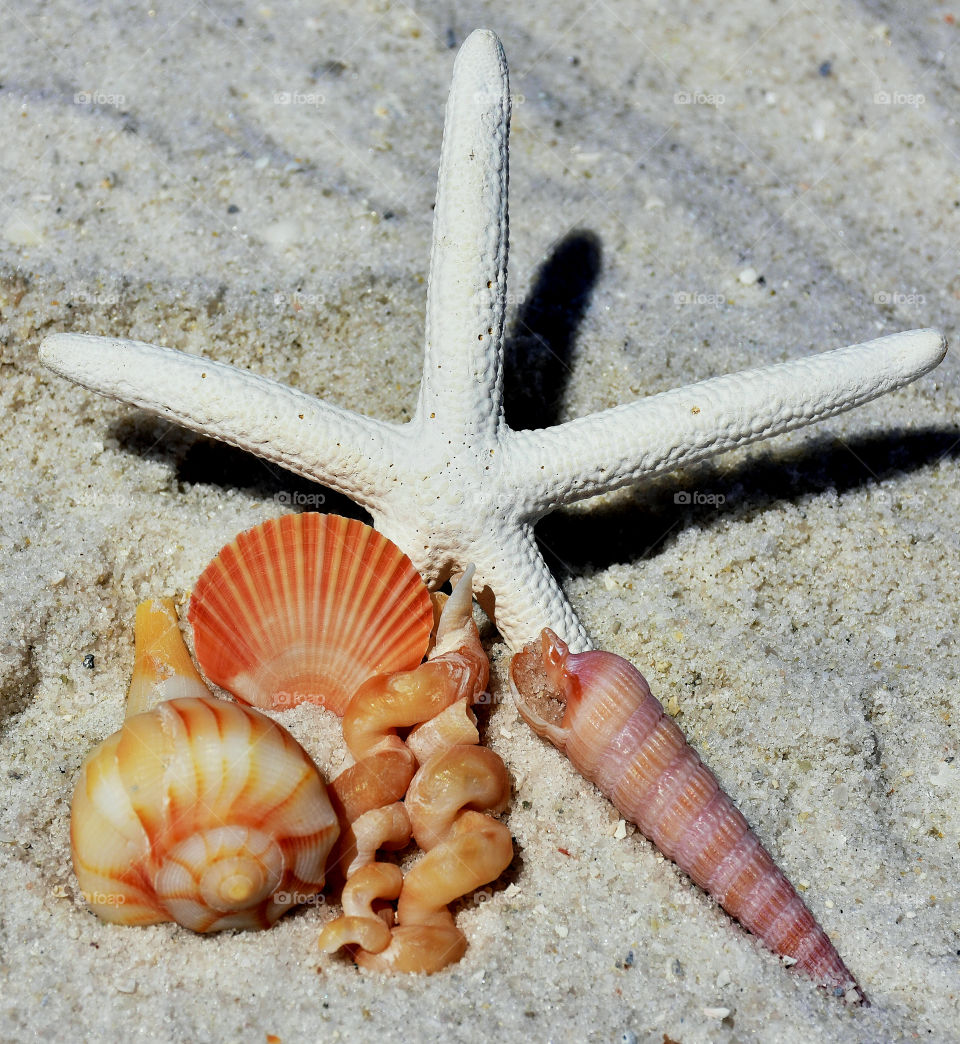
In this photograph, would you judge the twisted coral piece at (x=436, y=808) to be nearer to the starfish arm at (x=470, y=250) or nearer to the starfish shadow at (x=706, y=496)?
the starfish arm at (x=470, y=250)

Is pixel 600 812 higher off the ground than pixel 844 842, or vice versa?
pixel 844 842

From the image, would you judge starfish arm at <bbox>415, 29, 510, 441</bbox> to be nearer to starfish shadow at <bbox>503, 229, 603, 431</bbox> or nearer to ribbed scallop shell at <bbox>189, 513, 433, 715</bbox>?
ribbed scallop shell at <bbox>189, 513, 433, 715</bbox>

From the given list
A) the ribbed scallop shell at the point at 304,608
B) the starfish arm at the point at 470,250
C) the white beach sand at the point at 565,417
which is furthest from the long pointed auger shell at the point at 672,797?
the starfish arm at the point at 470,250

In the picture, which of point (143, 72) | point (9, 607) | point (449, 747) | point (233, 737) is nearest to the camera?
point (233, 737)

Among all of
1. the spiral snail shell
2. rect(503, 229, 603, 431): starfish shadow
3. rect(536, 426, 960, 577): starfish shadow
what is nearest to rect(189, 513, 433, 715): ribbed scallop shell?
the spiral snail shell

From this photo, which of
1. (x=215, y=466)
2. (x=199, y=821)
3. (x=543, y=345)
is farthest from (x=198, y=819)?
(x=543, y=345)

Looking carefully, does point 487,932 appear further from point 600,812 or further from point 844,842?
point 844,842

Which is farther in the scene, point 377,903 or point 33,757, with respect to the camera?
point 33,757

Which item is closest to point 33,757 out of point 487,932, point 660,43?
point 487,932

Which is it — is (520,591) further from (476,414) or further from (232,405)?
(232,405)
